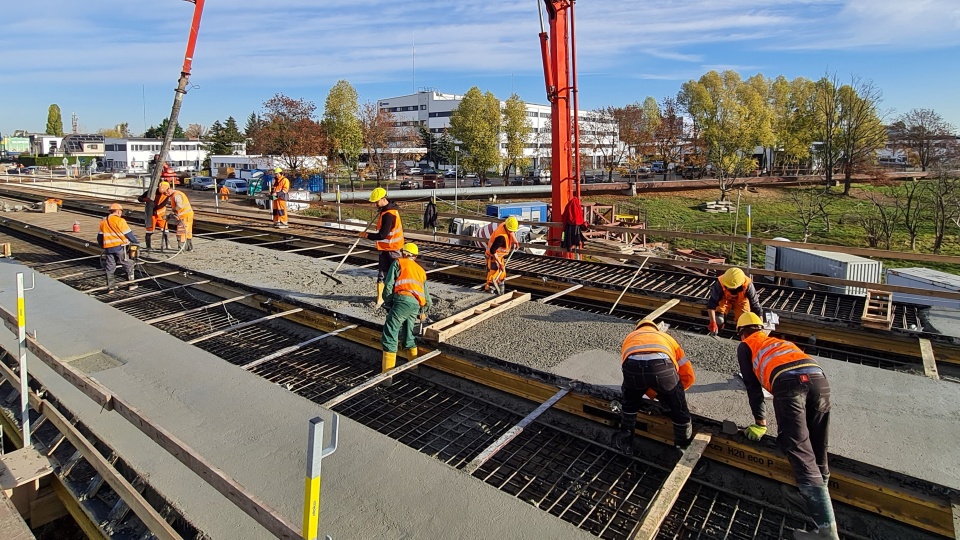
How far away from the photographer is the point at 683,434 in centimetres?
441

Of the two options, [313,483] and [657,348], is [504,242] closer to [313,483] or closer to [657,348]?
[657,348]

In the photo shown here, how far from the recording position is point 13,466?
4.29 m

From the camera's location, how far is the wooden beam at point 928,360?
546 centimetres

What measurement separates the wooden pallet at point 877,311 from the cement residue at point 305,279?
15.1ft

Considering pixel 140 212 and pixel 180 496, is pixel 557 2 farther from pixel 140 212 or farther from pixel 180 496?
pixel 140 212

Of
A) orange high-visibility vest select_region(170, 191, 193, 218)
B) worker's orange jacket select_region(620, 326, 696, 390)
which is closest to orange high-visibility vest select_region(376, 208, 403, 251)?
worker's orange jacket select_region(620, 326, 696, 390)

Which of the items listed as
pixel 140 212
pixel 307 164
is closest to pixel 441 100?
pixel 307 164

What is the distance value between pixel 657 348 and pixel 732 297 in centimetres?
237

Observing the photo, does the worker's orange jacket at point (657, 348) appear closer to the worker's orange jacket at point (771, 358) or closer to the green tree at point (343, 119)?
the worker's orange jacket at point (771, 358)

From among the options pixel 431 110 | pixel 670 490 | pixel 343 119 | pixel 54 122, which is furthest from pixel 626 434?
pixel 54 122

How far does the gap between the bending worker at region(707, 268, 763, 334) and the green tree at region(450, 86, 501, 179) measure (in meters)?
38.4

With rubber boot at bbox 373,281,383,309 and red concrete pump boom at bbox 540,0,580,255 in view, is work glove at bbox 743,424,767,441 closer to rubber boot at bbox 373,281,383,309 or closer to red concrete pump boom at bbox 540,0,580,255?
rubber boot at bbox 373,281,383,309

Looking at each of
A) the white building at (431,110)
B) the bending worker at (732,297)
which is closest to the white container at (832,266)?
the bending worker at (732,297)

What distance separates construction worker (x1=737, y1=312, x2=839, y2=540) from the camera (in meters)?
3.65
